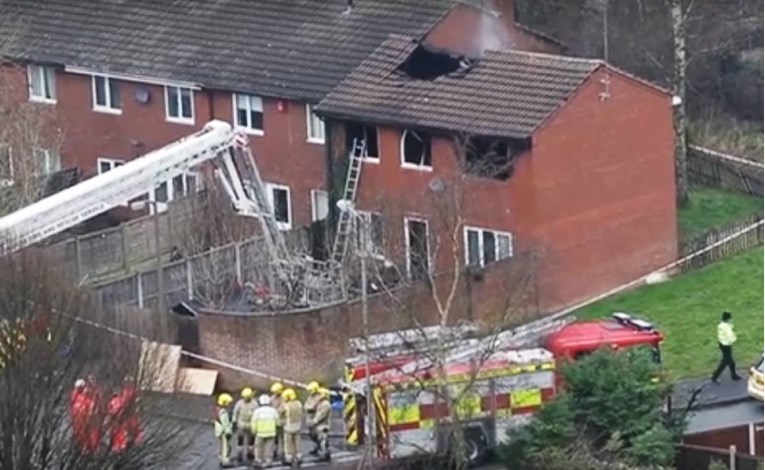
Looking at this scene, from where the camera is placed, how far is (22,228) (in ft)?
148

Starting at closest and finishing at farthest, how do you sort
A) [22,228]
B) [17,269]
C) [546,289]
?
[17,269] → [22,228] → [546,289]

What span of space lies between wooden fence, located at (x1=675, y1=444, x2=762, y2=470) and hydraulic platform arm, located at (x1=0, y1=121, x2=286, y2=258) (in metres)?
10.9

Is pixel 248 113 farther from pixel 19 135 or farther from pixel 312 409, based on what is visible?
pixel 312 409

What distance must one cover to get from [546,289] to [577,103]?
318 cm

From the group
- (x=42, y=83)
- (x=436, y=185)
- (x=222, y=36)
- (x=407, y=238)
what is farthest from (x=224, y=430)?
(x=42, y=83)

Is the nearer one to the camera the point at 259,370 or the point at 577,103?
the point at 259,370

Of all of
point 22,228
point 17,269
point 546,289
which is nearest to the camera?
point 17,269

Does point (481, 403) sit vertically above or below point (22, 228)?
below

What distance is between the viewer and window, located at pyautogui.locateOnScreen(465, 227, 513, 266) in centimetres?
4847

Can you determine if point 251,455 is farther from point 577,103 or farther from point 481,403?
point 577,103

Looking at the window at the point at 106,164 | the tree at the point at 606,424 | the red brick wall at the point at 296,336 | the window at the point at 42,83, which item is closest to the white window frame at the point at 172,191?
the window at the point at 106,164

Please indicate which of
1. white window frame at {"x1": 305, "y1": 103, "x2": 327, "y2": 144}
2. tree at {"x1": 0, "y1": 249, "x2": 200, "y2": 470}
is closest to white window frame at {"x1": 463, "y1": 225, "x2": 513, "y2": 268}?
white window frame at {"x1": 305, "y1": 103, "x2": 327, "y2": 144}

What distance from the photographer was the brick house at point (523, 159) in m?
48.2

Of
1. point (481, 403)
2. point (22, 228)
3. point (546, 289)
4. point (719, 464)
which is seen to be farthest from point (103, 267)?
point (719, 464)
